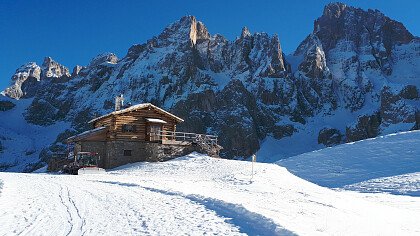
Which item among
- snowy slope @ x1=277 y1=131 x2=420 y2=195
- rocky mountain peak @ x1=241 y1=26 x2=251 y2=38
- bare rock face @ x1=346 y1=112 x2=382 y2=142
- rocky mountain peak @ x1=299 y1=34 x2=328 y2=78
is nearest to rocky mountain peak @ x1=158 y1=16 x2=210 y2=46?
rocky mountain peak @ x1=241 y1=26 x2=251 y2=38

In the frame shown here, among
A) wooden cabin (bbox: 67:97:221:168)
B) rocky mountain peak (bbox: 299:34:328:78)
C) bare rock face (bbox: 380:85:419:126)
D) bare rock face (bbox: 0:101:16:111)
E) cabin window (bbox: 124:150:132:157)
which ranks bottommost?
cabin window (bbox: 124:150:132:157)

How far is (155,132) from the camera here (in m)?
39.0

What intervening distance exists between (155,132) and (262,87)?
107 metres

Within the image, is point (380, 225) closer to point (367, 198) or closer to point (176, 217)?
point (176, 217)

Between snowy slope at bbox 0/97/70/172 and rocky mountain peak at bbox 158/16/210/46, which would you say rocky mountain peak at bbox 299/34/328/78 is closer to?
rocky mountain peak at bbox 158/16/210/46

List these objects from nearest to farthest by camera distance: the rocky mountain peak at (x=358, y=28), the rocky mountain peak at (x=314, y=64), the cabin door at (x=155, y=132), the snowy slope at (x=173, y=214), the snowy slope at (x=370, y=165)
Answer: the snowy slope at (x=173, y=214)
the snowy slope at (x=370, y=165)
the cabin door at (x=155, y=132)
the rocky mountain peak at (x=314, y=64)
the rocky mountain peak at (x=358, y=28)

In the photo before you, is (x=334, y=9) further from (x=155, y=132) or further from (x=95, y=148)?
(x=95, y=148)

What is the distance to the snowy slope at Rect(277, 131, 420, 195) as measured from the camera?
28.8m

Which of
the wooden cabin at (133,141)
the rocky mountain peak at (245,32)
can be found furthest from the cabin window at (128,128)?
the rocky mountain peak at (245,32)

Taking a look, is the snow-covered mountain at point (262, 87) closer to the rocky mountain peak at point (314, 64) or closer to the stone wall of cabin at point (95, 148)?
the rocky mountain peak at point (314, 64)

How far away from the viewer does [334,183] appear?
1248 inches

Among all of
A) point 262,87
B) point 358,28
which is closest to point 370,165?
point 262,87

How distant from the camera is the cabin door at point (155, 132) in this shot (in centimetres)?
3844

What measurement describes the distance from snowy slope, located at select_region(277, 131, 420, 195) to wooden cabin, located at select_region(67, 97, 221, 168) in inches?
399
